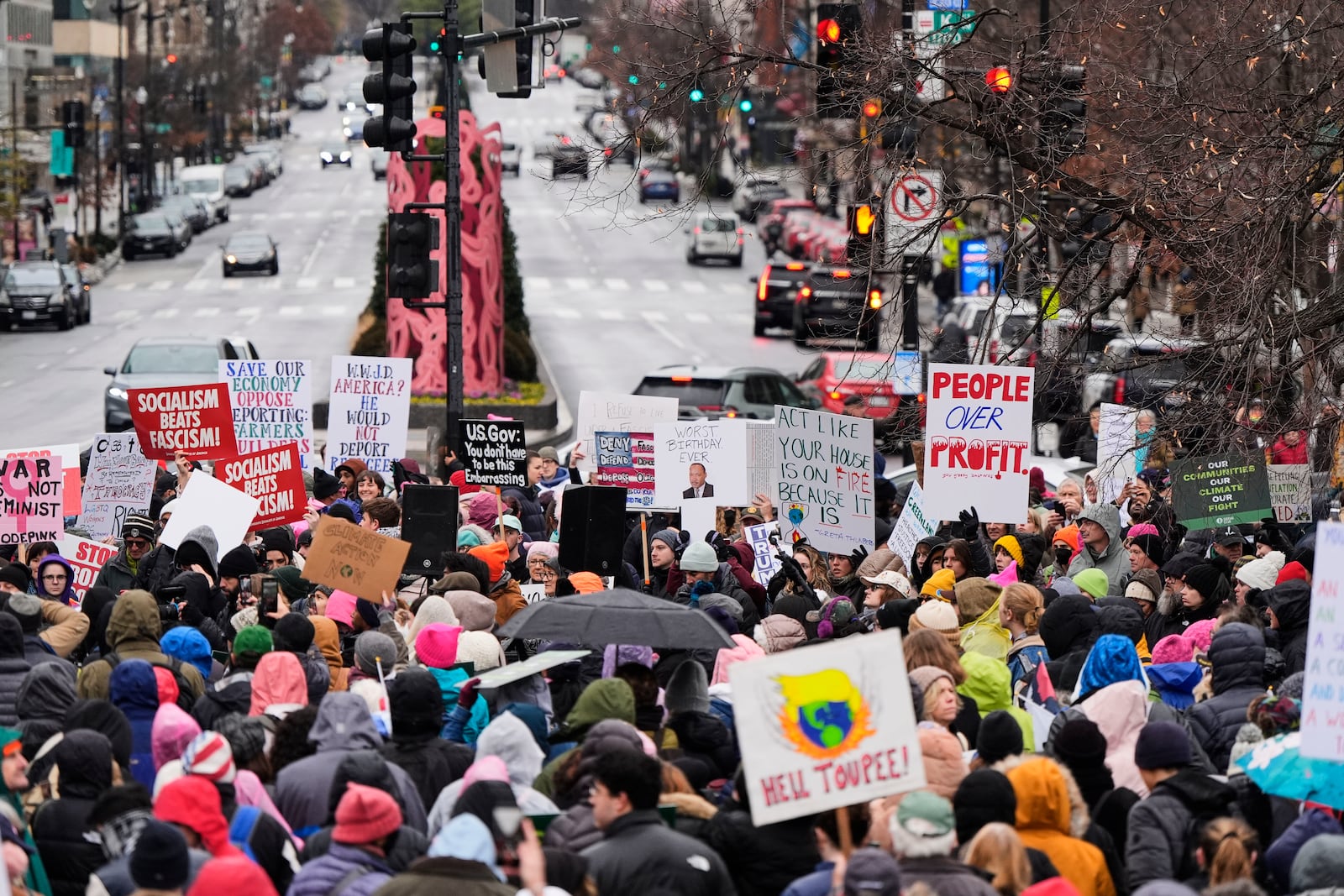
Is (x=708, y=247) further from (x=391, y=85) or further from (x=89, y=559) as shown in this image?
(x=89, y=559)

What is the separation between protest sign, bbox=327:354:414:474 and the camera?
17406 mm

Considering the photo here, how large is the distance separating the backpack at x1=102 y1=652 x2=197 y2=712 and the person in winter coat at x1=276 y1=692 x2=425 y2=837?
1.16 meters

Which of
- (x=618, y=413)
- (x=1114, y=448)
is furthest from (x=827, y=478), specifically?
(x=618, y=413)

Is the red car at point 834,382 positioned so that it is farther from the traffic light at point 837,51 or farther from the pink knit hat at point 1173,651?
the pink knit hat at point 1173,651

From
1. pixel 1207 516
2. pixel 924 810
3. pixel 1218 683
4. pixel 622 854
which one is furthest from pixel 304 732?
pixel 1207 516

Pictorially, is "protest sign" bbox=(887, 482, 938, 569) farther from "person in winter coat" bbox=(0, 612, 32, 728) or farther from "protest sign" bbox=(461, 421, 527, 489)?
"person in winter coat" bbox=(0, 612, 32, 728)

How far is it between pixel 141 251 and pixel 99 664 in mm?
57611

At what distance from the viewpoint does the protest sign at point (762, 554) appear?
1321 centimetres

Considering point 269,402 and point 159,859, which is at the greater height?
point 159,859

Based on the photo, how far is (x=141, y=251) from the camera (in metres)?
63.7

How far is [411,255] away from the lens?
18625mm

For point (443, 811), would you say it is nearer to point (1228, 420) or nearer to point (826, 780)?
point (826, 780)

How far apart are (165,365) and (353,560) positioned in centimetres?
2031

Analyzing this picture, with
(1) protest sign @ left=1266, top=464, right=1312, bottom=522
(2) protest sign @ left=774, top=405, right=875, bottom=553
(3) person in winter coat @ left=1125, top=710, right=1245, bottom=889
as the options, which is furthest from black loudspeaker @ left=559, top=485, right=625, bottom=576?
(3) person in winter coat @ left=1125, top=710, right=1245, bottom=889
